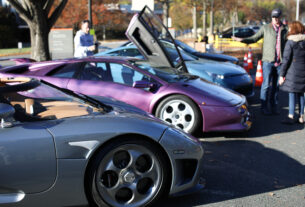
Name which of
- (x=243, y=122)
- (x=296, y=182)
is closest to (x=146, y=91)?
(x=243, y=122)

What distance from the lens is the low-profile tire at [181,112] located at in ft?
18.3

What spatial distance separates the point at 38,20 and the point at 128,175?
1070cm

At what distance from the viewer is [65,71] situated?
5992 millimetres

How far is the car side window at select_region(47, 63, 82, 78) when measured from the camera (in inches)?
235

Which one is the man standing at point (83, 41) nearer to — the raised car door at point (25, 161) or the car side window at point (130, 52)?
the car side window at point (130, 52)

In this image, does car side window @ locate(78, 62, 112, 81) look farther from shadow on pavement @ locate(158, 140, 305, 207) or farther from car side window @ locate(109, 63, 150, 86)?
shadow on pavement @ locate(158, 140, 305, 207)

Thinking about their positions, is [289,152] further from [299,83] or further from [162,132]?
[162,132]

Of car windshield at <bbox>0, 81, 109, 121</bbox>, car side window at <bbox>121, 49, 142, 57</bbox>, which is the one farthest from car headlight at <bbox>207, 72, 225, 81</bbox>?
car windshield at <bbox>0, 81, 109, 121</bbox>

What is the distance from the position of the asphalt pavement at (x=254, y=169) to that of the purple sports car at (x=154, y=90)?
0.33m

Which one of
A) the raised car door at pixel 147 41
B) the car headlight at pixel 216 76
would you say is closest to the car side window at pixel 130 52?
the car headlight at pixel 216 76

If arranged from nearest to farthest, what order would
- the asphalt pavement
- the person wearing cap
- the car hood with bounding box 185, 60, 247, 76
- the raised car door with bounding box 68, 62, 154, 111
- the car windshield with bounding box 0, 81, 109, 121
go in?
the car windshield with bounding box 0, 81, 109, 121 → the asphalt pavement → the raised car door with bounding box 68, 62, 154, 111 → the person wearing cap → the car hood with bounding box 185, 60, 247, 76

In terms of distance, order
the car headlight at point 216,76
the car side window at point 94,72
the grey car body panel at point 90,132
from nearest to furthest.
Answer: the grey car body panel at point 90,132 → the car side window at point 94,72 → the car headlight at point 216,76

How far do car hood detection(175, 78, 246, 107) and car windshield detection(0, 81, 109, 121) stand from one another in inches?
81.5

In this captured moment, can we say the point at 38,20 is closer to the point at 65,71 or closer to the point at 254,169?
the point at 65,71
